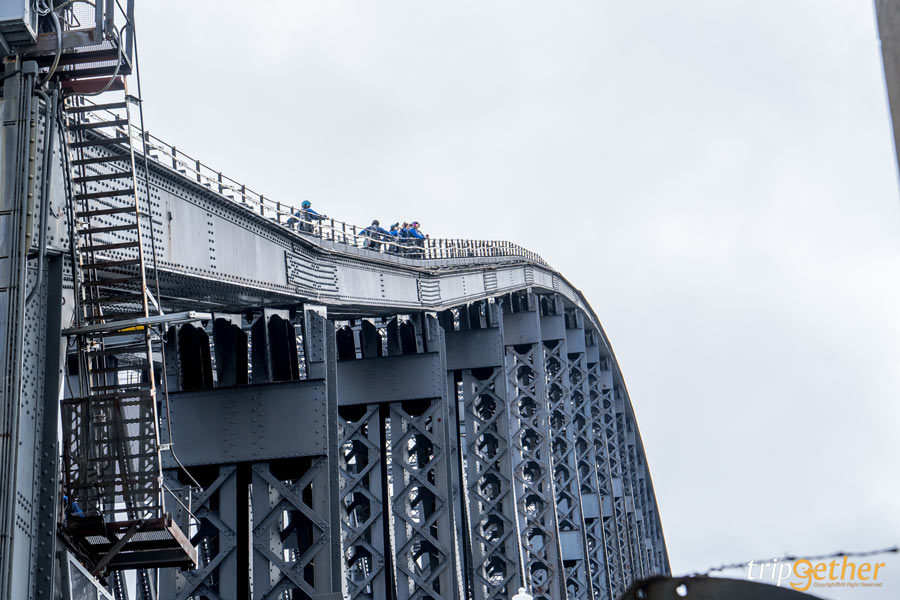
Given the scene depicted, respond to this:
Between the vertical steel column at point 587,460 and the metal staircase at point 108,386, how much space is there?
31953 mm

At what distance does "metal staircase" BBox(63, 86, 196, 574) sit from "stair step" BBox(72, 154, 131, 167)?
0.01m

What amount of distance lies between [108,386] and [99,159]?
2.19 m

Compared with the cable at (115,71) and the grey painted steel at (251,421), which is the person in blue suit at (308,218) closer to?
the grey painted steel at (251,421)

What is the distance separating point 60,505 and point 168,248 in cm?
329

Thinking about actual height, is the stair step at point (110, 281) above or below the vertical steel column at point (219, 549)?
above

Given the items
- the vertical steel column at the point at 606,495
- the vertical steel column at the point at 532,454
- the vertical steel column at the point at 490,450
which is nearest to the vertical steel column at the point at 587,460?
the vertical steel column at the point at 606,495

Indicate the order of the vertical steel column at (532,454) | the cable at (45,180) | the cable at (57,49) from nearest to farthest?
1. the cable at (45,180)
2. the cable at (57,49)
3. the vertical steel column at (532,454)

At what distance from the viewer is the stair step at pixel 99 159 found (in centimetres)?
1038

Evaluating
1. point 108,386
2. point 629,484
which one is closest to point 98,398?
point 108,386

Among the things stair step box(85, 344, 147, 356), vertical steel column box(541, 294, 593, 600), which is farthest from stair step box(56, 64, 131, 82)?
vertical steel column box(541, 294, 593, 600)

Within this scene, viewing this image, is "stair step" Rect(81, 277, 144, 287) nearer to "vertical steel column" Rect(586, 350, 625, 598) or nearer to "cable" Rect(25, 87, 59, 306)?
"cable" Rect(25, 87, 59, 306)

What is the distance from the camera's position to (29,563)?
8891 millimetres

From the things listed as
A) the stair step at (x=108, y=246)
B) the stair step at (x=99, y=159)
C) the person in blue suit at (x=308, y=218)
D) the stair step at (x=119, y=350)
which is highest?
the person in blue suit at (x=308, y=218)

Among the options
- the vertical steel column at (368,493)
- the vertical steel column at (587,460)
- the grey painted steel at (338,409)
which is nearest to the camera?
the grey painted steel at (338,409)
